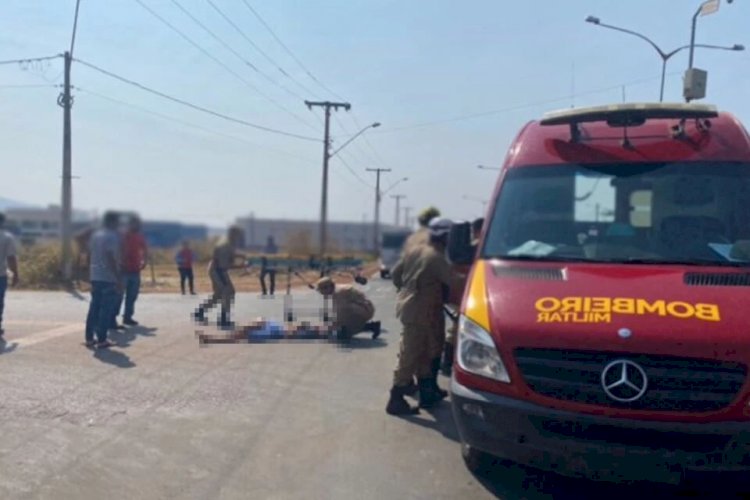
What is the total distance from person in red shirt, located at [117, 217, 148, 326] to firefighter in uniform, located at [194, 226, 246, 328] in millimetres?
983

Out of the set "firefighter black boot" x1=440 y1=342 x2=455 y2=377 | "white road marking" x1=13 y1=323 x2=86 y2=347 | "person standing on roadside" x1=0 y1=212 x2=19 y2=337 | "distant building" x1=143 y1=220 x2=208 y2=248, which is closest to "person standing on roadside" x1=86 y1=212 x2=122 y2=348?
"distant building" x1=143 y1=220 x2=208 y2=248

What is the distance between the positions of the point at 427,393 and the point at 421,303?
3.01 ft

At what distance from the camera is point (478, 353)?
466 centimetres

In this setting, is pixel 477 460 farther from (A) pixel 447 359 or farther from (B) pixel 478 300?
(A) pixel 447 359

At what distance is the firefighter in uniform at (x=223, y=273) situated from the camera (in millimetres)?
10738

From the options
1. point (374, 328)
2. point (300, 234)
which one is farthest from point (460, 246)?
point (300, 234)

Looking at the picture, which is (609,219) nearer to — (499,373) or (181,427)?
(499,373)

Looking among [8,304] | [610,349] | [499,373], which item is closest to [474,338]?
[499,373]

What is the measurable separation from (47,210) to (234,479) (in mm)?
6969

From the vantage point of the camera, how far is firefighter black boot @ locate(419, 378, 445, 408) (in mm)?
6996

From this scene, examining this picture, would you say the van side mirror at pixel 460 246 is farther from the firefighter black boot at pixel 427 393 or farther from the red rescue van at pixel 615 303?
the firefighter black boot at pixel 427 393

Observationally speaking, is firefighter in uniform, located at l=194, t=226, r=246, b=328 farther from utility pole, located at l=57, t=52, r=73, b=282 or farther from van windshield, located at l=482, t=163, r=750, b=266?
van windshield, located at l=482, t=163, r=750, b=266

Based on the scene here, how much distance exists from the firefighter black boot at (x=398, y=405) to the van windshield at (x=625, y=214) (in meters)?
1.85

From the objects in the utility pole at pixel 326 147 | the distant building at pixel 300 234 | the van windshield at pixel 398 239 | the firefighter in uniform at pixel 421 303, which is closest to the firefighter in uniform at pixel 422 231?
the firefighter in uniform at pixel 421 303
